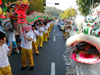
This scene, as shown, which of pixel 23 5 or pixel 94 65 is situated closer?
pixel 94 65

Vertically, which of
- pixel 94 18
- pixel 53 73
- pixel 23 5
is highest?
pixel 23 5

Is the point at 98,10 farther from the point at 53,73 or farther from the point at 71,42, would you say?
the point at 53,73

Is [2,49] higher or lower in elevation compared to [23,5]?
lower

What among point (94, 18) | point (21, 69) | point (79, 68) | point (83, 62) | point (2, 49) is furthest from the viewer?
point (21, 69)

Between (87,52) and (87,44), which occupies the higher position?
(87,44)

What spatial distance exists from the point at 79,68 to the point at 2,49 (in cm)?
194

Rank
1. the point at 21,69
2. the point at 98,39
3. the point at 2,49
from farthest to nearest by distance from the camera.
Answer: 1. the point at 21,69
2. the point at 2,49
3. the point at 98,39

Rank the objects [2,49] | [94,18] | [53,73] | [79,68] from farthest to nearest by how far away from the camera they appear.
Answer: [53,73] → [2,49] → [94,18] → [79,68]

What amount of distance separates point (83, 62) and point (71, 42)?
458 mm

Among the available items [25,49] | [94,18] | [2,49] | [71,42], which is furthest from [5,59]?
[94,18]

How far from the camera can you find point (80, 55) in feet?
8.53

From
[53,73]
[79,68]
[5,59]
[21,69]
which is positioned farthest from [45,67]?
[79,68]

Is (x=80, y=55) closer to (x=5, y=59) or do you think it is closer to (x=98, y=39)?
(x=98, y=39)

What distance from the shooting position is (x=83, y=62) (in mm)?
2367
